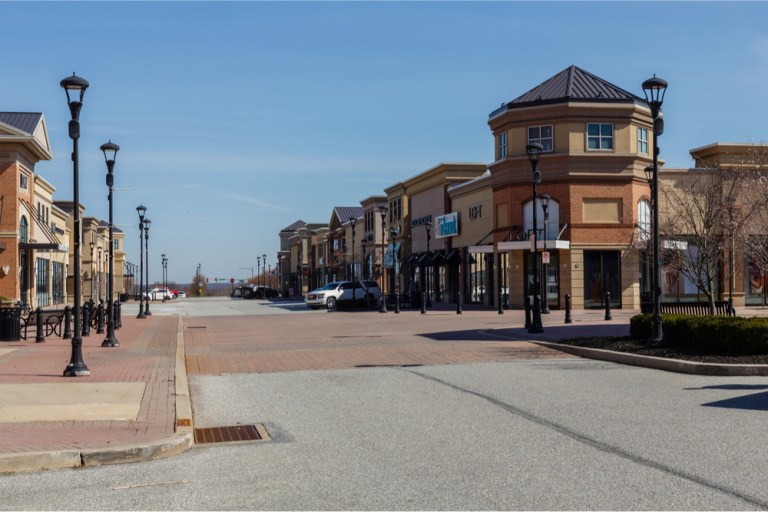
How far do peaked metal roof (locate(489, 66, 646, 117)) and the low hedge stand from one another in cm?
2599

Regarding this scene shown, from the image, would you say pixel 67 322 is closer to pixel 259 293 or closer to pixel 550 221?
pixel 550 221

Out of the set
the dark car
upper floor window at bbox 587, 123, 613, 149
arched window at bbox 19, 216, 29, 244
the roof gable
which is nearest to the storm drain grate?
upper floor window at bbox 587, 123, 613, 149

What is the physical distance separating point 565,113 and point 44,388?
3365 cm

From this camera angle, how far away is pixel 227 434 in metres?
9.67

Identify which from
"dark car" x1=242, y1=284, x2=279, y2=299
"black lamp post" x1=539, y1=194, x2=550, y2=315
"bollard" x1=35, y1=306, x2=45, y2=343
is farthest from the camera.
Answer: "dark car" x1=242, y1=284, x2=279, y2=299

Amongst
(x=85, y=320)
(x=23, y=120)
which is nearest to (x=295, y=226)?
(x=23, y=120)

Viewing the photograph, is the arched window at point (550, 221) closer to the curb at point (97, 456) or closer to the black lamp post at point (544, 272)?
the black lamp post at point (544, 272)

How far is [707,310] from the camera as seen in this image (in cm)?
2398

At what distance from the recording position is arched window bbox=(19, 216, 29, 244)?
51.9 meters

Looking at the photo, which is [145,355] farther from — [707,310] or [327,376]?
[707,310]

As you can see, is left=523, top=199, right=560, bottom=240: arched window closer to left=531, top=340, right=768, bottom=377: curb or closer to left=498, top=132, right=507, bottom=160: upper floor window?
left=498, top=132, right=507, bottom=160: upper floor window

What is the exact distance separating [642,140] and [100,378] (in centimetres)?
3493

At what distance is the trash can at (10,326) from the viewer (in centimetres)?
2286

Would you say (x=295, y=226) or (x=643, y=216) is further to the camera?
(x=295, y=226)
